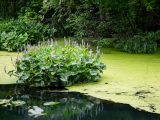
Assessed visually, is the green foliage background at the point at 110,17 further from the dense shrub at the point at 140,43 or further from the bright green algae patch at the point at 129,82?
Answer: the bright green algae patch at the point at 129,82

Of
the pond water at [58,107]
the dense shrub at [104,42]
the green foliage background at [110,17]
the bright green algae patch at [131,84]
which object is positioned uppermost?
the green foliage background at [110,17]

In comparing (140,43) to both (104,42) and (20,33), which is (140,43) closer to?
(104,42)

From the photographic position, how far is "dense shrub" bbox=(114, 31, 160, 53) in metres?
8.21

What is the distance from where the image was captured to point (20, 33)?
32.8 ft

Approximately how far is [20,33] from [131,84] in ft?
16.7

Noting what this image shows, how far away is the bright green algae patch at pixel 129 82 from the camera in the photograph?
15.9 feet

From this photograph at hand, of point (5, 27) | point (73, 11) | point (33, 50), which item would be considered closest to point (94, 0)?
point (73, 11)

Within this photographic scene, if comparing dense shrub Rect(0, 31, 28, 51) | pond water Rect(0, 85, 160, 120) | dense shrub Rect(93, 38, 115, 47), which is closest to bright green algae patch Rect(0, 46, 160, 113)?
pond water Rect(0, 85, 160, 120)

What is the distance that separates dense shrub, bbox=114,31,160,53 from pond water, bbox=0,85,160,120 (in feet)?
10.8

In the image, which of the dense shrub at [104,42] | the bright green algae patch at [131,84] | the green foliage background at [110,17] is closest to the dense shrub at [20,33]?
the green foliage background at [110,17]

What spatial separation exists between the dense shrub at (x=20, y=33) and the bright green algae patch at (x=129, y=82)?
160 cm

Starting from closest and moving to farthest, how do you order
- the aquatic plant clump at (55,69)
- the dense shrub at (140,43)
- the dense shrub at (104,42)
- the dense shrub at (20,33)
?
the aquatic plant clump at (55,69), the dense shrub at (140,43), the dense shrub at (104,42), the dense shrub at (20,33)

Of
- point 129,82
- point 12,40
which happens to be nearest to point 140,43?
point 129,82

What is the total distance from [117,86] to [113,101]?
0.63m
